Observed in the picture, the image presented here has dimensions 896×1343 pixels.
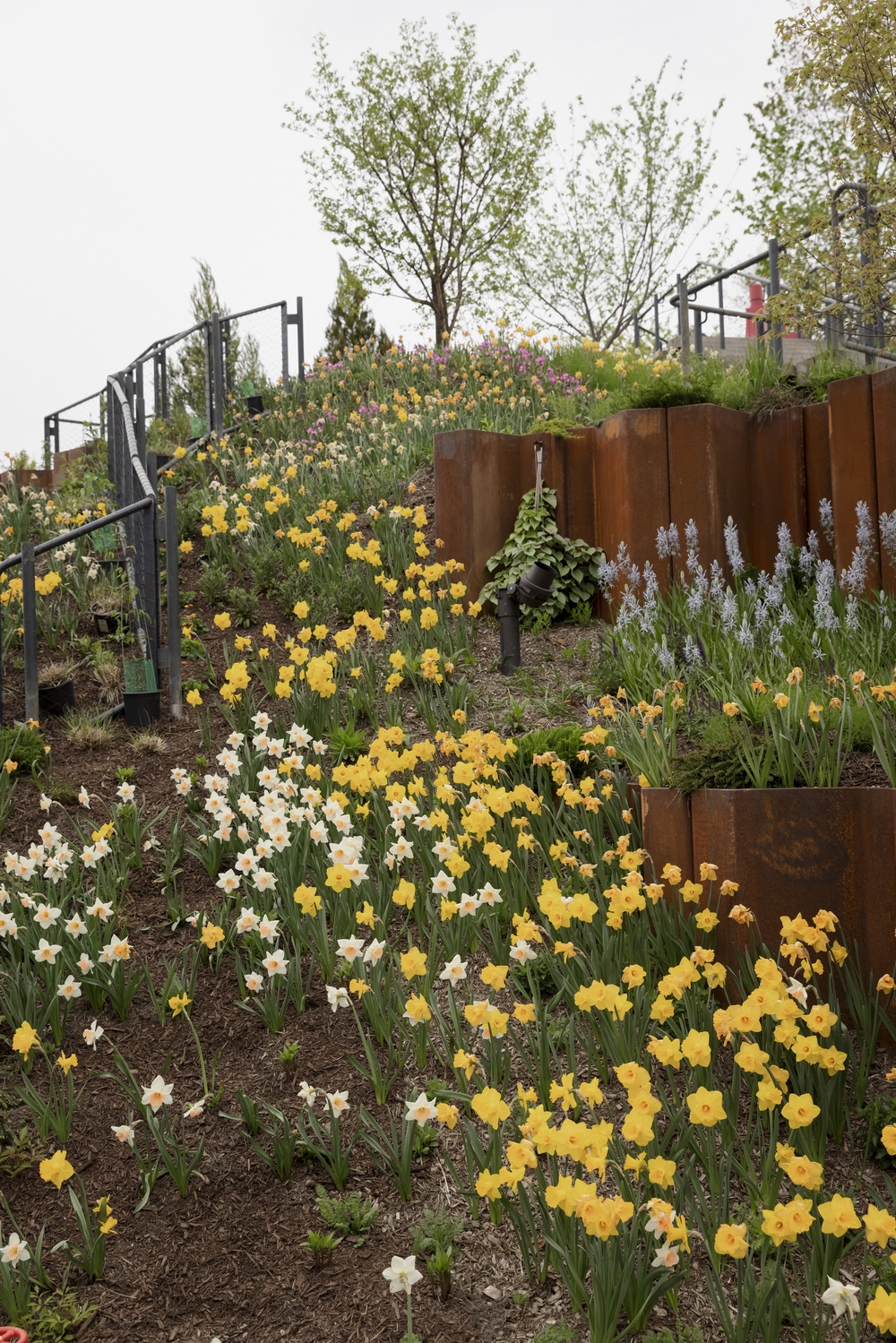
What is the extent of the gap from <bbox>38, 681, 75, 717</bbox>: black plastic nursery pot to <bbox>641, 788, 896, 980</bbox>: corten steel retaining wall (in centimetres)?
392

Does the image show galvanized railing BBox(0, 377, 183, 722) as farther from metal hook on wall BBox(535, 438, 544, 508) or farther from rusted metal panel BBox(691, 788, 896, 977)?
rusted metal panel BBox(691, 788, 896, 977)

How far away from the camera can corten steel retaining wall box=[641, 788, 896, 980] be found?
2.74 m

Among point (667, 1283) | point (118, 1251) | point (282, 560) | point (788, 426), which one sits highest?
point (788, 426)

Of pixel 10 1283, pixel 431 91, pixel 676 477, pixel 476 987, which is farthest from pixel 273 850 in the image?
pixel 431 91

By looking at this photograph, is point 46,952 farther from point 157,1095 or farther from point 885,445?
point 885,445

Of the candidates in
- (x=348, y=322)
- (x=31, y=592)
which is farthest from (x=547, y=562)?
(x=348, y=322)

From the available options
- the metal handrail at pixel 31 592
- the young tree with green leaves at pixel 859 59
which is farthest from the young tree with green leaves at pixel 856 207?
the metal handrail at pixel 31 592

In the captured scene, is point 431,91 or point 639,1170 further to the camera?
point 431,91

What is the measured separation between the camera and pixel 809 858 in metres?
2.83

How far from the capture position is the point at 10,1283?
87.4 inches

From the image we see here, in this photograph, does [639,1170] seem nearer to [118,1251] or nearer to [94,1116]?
[118,1251]

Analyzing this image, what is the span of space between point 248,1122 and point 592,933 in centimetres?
A: 106

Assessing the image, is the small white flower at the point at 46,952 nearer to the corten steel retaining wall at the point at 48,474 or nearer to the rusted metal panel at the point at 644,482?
the rusted metal panel at the point at 644,482

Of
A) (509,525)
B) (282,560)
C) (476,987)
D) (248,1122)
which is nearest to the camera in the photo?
(248,1122)
